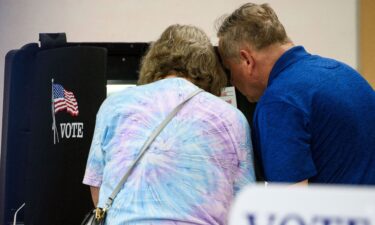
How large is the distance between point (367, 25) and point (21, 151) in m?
2.20

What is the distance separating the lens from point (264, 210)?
0.43 meters

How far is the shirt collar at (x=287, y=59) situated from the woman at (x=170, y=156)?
0.15 metres

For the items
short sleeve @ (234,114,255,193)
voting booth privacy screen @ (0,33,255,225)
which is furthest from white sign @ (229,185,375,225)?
voting booth privacy screen @ (0,33,255,225)

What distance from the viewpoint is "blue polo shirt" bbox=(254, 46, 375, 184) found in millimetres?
1134

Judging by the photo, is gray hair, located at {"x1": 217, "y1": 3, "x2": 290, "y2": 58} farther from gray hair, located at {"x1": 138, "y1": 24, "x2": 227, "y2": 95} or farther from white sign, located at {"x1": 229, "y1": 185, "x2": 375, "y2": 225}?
white sign, located at {"x1": 229, "y1": 185, "x2": 375, "y2": 225}

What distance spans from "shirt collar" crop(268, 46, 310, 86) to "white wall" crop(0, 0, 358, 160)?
1.78 m

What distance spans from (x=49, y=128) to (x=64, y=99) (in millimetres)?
112

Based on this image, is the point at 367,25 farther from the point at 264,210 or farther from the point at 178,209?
the point at 264,210

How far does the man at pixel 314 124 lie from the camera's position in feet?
3.72

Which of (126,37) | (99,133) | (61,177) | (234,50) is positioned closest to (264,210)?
(99,133)

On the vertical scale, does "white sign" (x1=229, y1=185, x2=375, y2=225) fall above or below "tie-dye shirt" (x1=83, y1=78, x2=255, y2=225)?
above

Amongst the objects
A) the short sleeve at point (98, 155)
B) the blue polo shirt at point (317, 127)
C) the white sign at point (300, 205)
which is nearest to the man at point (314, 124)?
the blue polo shirt at point (317, 127)

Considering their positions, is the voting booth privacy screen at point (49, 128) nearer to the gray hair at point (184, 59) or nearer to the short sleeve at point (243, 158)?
the gray hair at point (184, 59)

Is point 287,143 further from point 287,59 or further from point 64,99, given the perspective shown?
point 64,99
